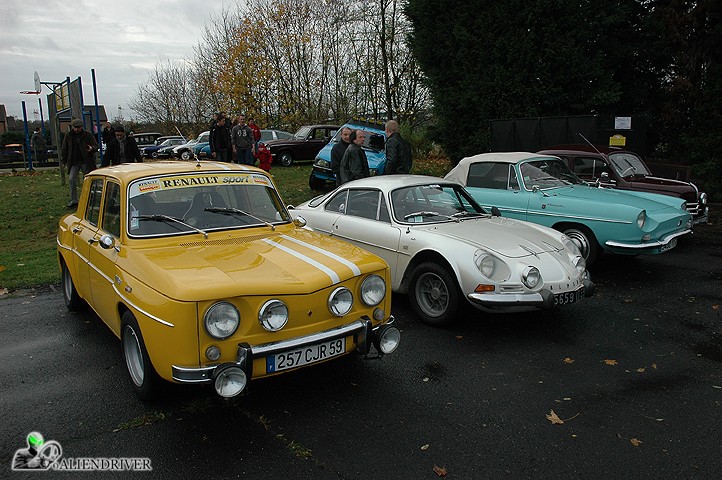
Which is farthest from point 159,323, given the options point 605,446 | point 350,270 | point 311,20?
point 311,20

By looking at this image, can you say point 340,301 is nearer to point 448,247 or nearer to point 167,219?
point 167,219

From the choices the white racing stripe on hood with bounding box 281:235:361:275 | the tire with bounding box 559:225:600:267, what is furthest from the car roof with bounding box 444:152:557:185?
the white racing stripe on hood with bounding box 281:235:361:275

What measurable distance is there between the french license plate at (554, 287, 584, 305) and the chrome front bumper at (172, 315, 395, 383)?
195 centimetres

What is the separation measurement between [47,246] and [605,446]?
8.70 metres

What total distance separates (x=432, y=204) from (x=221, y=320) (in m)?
3.49

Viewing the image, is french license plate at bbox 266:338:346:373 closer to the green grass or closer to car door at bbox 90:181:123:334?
car door at bbox 90:181:123:334

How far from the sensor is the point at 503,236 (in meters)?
5.44

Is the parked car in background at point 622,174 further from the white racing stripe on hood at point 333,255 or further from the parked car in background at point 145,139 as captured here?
the parked car in background at point 145,139

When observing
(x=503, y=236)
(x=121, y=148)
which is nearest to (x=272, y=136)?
(x=121, y=148)

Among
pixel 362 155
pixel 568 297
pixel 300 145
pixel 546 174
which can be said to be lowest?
pixel 568 297

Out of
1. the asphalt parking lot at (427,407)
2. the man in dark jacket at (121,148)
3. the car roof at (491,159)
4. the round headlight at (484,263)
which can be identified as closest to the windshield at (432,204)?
the round headlight at (484,263)

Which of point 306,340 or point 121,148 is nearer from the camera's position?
point 306,340

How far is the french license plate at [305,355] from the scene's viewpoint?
335 cm

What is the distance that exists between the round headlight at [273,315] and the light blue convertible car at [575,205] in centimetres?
447
